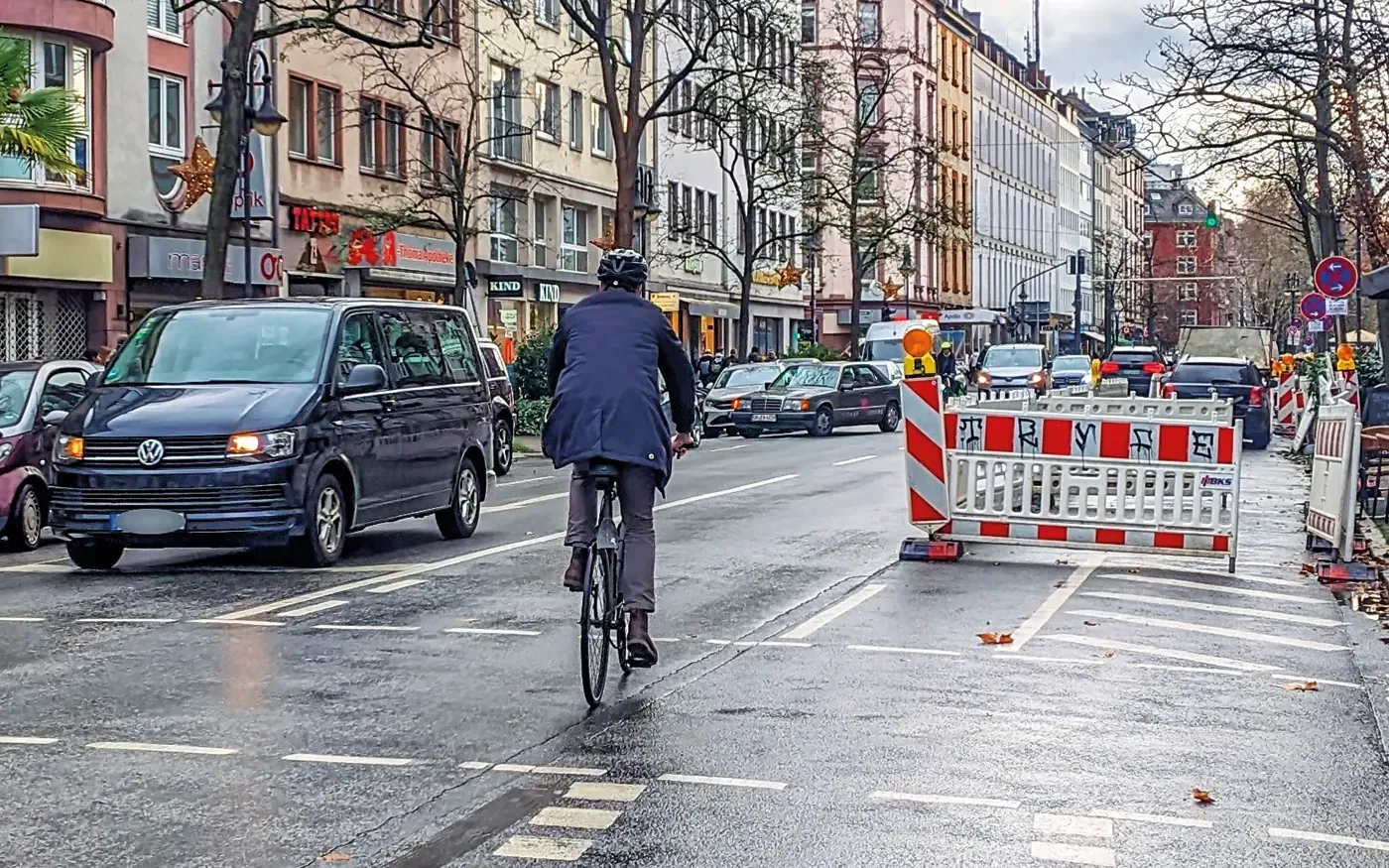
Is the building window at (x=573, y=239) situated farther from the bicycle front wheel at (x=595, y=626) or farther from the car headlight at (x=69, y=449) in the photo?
the bicycle front wheel at (x=595, y=626)

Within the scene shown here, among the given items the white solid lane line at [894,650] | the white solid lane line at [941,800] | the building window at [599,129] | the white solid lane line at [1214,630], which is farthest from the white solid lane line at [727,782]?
the building window at [599,129]

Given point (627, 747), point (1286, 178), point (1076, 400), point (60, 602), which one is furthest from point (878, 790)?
point (1286, 178)

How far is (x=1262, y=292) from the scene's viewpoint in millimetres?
128750

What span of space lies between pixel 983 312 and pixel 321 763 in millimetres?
95307

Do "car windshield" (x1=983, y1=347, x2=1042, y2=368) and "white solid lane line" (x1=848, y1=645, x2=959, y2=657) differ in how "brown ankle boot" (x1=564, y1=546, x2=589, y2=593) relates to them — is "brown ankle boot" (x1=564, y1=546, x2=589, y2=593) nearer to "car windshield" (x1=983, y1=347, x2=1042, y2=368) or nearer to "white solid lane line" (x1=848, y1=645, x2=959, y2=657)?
"white solid lane line" (x1=848, y1=645, x2=959, y2=657)

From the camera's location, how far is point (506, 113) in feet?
168

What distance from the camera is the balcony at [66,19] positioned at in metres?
30.8

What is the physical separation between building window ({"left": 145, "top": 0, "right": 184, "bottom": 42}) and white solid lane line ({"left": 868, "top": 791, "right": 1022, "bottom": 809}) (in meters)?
31.0

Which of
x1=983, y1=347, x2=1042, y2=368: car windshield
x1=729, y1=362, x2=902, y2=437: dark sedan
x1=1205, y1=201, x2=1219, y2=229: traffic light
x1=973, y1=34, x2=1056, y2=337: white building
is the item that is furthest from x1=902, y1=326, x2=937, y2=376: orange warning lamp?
x1=973, y1=34, x2=1056, y2=337: white building

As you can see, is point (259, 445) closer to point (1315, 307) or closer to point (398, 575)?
point (398, 575)

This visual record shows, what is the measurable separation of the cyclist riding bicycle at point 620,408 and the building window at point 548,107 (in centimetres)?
4429

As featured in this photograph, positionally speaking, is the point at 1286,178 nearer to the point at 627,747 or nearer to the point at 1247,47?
the point at 1247,47

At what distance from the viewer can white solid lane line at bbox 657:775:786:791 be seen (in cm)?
679

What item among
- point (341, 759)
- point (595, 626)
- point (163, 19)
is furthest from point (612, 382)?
point (163, 19)
